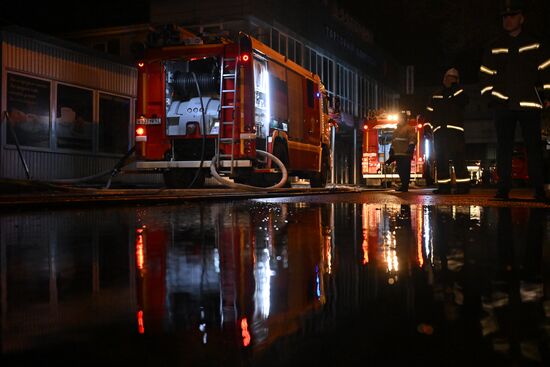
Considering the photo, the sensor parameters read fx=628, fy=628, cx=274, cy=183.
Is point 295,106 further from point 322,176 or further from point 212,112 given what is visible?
point 212,112

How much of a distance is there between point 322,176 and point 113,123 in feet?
21.9

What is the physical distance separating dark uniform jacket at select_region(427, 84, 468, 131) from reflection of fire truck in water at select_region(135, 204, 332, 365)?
7609 millimetres

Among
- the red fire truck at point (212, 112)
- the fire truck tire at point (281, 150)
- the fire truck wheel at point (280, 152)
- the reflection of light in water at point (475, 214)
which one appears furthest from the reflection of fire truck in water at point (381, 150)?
the reflection of light in water at point (475, 214)

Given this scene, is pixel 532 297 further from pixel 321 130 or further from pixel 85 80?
pixel 85 80

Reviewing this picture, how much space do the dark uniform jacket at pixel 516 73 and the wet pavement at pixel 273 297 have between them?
13.6ft

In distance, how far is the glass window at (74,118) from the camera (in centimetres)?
1719

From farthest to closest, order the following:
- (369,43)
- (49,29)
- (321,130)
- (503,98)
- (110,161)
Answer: (369,43)
(49,29)
(110,161)
(321,130)
(503,98)

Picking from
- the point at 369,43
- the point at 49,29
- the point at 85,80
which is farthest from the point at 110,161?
the point at 369,43

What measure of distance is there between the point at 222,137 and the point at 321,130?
227 inches

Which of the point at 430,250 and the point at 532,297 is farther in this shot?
the point at 430,250

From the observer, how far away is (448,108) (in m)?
11.9

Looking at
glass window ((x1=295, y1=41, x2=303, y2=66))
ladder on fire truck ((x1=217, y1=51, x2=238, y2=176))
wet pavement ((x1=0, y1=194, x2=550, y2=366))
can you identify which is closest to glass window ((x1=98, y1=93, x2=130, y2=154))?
ladder on fire truck ((x1=217, y1=51, x2=238, y2=176))

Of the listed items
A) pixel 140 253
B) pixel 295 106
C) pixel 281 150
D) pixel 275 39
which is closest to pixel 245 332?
pixel 140 253

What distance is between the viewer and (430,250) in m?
3.65
